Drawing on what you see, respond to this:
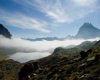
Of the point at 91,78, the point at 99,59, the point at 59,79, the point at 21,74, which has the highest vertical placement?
the point at 99,59

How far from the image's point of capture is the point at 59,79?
116ft

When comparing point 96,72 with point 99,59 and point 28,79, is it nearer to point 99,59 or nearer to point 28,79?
point 99,59

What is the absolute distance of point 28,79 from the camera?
58031 millimetres

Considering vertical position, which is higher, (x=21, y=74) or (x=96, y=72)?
(x=96, y=72)

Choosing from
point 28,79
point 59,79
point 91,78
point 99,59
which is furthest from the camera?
point 28,79

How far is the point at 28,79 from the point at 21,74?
54.4 feet

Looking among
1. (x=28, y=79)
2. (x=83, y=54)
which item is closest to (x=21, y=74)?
(x=28, y=79)

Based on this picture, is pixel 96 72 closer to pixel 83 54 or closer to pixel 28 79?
pixel 83 54

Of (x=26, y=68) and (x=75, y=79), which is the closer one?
(x=75, y=79)

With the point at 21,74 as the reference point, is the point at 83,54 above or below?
above

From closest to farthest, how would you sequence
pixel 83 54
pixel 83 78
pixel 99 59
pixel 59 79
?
pixel 83 78 < pixel 99 59 < pixel 59 79 < pixel 83 54

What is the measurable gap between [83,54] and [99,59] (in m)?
17.7

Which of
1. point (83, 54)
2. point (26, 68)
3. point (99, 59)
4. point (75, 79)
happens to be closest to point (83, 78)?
point (75, 79)

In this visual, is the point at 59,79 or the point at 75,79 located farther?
the point at 59,79
